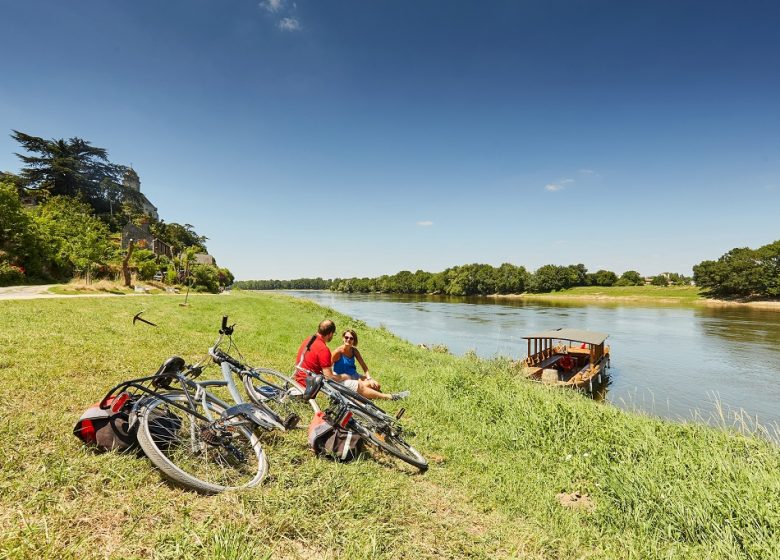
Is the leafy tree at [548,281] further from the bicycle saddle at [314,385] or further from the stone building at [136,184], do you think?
the bicycle saddle at [314,385]

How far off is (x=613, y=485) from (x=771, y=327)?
5302cm

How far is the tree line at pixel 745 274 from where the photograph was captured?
69.5 metres

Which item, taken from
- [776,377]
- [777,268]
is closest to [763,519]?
[776,377]

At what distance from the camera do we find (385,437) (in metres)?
5.24

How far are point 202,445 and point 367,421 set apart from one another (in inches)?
81.3

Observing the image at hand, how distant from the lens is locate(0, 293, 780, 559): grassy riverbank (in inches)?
117

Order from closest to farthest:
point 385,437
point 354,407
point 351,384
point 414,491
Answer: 1. point 414,491
2. point 354,407
3. point 385,437
4. point 351,384

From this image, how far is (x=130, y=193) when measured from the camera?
78.6 m

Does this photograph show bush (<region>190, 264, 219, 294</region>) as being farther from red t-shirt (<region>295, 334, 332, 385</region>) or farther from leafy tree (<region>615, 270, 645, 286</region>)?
leafy tree (<region>615, 270, 645, 286</region>)

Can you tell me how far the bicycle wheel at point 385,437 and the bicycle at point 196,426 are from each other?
1.20 m

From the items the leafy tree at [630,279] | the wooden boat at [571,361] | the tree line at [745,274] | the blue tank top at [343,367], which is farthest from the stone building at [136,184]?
the leafy tree at [630,279]

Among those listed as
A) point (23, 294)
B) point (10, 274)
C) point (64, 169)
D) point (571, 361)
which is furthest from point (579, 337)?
point (64, 169)

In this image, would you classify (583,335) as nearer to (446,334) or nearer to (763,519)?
(446,334)

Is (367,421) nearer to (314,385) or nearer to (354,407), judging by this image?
(354,407)
